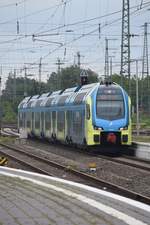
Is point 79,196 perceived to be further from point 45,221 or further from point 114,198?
point 45,221

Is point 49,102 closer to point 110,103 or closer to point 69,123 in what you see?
point 69,123

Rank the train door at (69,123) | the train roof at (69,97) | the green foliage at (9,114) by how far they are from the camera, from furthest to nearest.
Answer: the green foliage at (9,114) < the train door at (69,123) < the train roof at (69,97)

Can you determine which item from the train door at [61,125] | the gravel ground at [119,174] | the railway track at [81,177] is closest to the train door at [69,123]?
the train door at [61,125]

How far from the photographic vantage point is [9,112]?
382 feet

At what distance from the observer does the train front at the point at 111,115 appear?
28.6 m

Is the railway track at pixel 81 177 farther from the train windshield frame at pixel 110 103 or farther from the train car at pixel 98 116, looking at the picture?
the train windshield frame at pixel 110 103

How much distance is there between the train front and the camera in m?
28.6

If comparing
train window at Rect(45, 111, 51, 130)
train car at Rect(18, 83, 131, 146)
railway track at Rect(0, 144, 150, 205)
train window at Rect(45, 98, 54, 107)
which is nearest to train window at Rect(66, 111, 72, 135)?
train car at Rect(18, 83, 131, 146)

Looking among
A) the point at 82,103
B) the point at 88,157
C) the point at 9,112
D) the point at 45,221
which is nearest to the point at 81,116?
the point at 82,103

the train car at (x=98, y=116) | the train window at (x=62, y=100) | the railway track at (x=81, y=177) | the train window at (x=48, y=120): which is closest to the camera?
the railway track at (x=81, y=177)

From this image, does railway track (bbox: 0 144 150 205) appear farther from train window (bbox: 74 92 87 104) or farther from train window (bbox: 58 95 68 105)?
train window (bbox: 58 95 68 105)

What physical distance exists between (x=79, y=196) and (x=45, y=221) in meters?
3.29

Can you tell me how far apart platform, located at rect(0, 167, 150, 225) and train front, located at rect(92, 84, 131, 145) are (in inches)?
521

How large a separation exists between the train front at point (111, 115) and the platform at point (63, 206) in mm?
13224
